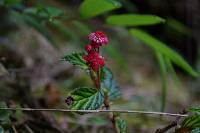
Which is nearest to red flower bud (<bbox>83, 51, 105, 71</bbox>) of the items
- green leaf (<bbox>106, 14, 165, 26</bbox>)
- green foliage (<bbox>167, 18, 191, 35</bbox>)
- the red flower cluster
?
the red flower cluster

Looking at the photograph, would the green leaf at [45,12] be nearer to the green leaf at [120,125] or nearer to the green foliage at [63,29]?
the green foliage at [63,29]

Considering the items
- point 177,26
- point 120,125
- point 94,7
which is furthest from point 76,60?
point 177,26

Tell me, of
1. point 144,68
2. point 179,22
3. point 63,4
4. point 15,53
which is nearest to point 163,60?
point 15,53

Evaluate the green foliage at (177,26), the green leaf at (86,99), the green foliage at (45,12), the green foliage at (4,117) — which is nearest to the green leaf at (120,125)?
the green leaf at (86,99)

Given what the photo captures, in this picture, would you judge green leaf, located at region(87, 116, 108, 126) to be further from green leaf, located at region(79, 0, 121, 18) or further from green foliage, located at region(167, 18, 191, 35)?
green foliage, located at region(167, 18, 191, 35)

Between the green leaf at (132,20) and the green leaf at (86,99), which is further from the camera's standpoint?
the green leaf at (132,20)

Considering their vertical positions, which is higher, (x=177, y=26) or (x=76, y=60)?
(x=177, y=26)

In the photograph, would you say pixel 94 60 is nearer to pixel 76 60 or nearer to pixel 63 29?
pixel 76 60
